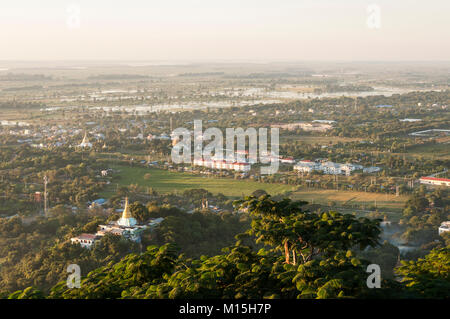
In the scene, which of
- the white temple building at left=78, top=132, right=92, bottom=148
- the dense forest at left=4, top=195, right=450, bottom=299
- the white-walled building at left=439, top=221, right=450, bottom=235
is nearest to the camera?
the dense forest at left=4, top=195, right=450, bottom=299

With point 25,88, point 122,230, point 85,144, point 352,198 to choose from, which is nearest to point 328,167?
point 352,198

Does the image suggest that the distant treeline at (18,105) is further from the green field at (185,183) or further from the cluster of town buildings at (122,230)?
the cluster of town buildings at (122,230)

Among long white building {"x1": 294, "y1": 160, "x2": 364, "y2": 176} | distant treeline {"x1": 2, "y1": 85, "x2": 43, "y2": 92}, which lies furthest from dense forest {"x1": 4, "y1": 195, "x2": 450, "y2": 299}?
distant treeline {"x1": 2, "y1": 85, "x2": 43, "y2": 92}

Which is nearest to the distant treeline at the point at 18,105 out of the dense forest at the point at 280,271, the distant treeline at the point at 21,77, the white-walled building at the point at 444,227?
the distant treeline at the point at 21,77

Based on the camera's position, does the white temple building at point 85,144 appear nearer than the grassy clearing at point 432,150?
No

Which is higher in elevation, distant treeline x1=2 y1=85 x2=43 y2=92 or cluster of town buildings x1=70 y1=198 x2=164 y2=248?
distant treeline x1=2 y1=85 x2=43 y2=92

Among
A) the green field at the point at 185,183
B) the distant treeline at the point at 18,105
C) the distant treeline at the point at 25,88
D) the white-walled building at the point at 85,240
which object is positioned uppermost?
the distant treeline at the point at 25,88

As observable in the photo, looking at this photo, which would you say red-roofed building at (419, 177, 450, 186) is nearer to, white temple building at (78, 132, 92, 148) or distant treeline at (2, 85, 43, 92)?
white temple building at (78, 132, 92, 148)

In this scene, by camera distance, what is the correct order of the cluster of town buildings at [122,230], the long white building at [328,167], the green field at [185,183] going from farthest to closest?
1. the long white building at [328,167]
2. the green field at [185,183]
3. the cluster of town buildings at [122,230]
